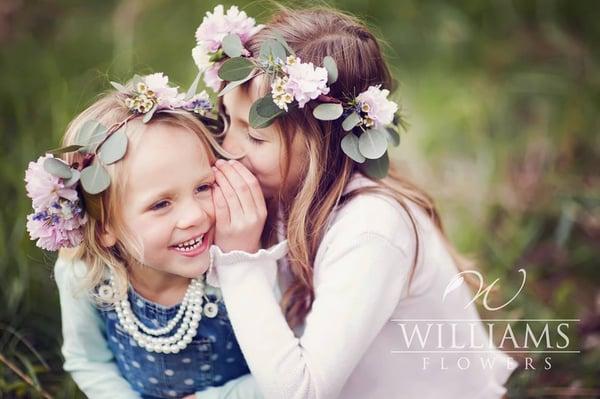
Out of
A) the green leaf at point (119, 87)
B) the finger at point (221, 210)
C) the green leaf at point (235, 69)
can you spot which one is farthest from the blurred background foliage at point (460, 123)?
the finger at point (221, 210)

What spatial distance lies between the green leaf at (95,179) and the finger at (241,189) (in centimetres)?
25

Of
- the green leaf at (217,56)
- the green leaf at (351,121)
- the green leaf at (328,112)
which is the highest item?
the green leaf at (217,56)

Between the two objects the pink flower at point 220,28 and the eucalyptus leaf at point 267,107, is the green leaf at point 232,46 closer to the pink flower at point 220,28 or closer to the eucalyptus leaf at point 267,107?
the pink flower at point 220,28

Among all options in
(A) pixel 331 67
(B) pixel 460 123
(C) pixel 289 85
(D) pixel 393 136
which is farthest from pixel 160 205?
(B) pixel 460 123

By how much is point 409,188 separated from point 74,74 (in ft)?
6.33

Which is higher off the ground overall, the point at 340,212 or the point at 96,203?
the point at 96,203

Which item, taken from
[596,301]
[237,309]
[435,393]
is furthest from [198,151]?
[596,301]

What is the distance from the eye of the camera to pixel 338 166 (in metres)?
1.83

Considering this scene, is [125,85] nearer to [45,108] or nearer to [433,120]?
[45,108]

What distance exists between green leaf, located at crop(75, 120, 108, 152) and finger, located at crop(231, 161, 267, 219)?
0.94 ft

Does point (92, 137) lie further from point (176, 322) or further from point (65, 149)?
point (176, 322)

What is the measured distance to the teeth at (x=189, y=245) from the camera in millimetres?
1672

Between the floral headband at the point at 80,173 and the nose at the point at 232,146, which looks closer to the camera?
the floral headband at the point at 80,173

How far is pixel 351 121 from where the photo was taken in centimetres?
171
